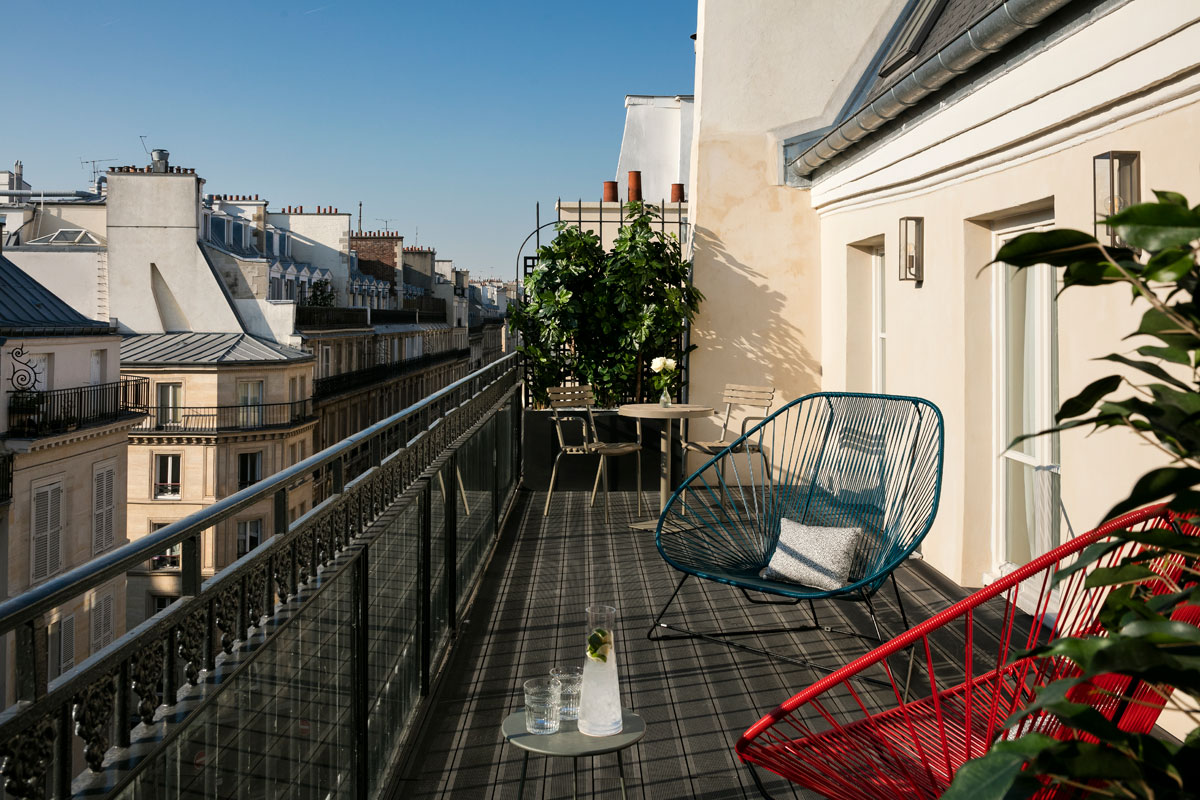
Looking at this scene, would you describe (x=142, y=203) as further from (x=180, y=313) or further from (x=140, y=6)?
(x=140, y=6)

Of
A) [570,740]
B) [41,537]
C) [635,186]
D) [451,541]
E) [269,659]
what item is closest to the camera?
[269,659]

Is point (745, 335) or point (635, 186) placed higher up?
point (635, 186)

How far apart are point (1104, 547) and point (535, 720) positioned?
5.07ft

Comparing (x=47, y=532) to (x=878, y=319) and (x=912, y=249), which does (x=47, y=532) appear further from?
(x=912, y=249)

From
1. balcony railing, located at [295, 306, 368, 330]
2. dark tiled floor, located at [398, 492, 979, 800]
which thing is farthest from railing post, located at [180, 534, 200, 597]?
balcony railing, located at [295, 306, 368, 330]

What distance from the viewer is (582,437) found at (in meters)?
7.67

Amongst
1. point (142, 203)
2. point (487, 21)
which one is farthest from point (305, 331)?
point (487, 21)

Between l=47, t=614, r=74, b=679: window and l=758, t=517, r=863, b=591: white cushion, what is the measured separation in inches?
95.3

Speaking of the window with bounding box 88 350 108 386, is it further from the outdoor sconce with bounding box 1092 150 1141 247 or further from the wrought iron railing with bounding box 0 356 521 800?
the outdoor sconce with bounding box 1092 150 1141 247

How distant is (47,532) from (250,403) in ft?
26.2

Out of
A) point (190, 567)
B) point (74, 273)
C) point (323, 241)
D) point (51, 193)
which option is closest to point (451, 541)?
point (190, 567)

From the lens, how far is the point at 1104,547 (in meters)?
0.89

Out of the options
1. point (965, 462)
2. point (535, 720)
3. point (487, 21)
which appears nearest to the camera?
point (535, 720)

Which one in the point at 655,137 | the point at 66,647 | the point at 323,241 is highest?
the point at 323,241
